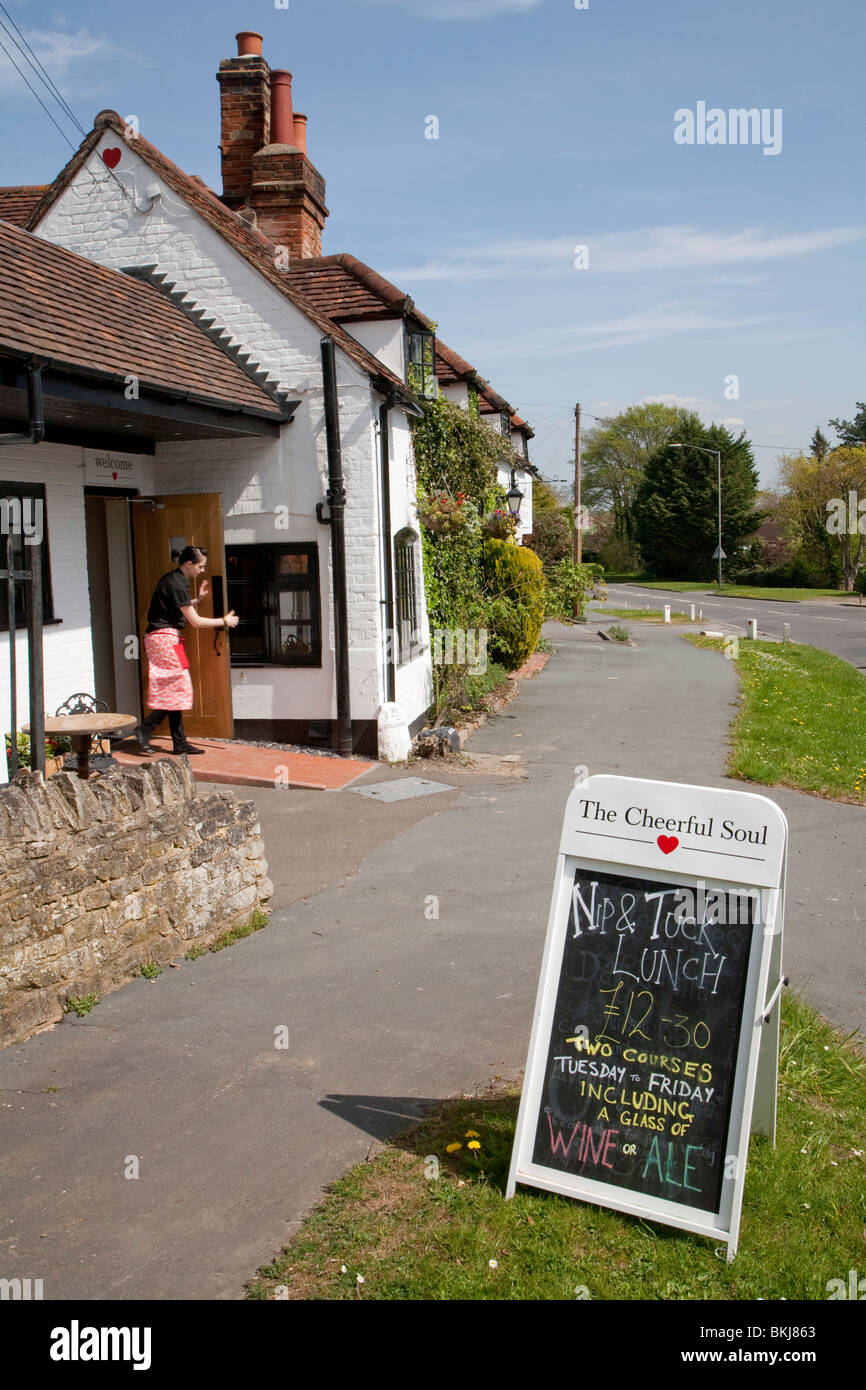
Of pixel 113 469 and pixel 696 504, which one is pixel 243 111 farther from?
pixel 696 504

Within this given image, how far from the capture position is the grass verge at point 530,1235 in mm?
3127

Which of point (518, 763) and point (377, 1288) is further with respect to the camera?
point (518, 763)

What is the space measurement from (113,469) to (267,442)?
5.19 ft

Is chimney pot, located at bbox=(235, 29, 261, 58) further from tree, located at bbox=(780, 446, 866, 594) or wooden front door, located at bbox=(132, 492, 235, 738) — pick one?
tree, located at bbox=(780, 446, 866, 594)

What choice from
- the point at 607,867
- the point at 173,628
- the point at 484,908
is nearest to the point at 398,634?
the point at 173,628

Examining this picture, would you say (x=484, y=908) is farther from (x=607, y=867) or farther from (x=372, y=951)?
(x=607, y=867)

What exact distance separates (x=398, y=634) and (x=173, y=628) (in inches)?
123

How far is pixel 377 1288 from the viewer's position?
3.13 meters

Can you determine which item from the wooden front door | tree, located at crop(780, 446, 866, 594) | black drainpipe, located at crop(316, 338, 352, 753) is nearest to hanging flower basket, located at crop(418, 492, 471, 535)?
black drainpipe, located at crop(316, 338, 352, 753)

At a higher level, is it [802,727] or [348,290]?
[348,290]

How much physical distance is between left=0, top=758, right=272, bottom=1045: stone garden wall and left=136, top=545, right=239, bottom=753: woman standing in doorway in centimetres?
365

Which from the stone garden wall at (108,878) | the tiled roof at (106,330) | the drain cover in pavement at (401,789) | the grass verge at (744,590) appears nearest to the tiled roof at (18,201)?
the tiled roof at (106,330)

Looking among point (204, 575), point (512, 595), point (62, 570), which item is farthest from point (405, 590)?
point (512, 595)

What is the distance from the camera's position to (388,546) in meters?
11.5
